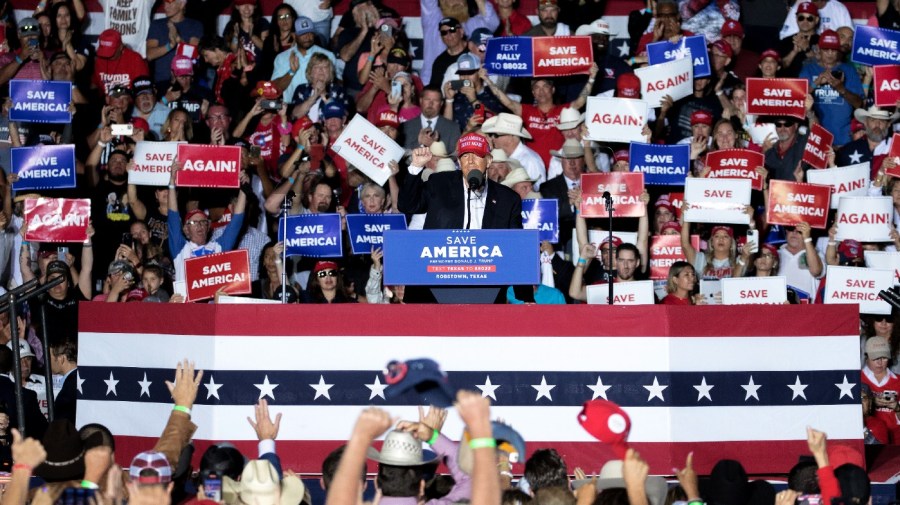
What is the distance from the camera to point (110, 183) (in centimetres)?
1376

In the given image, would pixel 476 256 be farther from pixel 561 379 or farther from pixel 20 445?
pixel 20 445

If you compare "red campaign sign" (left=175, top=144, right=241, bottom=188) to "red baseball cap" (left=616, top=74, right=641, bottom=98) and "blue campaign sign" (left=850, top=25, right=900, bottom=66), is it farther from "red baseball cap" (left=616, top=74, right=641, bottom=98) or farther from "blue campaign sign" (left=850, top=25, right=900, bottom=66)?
"blue campaign sign" (left=850, top=25, right=900, bottom=66)

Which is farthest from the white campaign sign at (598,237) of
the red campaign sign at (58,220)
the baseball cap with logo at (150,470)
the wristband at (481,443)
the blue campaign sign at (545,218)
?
the wristband at (481,443)

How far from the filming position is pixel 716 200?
491 inches

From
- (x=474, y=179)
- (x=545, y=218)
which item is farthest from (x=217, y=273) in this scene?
(x=474, y=179)

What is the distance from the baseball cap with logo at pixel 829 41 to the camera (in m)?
14.8

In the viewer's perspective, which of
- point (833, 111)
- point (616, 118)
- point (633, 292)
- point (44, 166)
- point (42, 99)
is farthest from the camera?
point (833, 111)

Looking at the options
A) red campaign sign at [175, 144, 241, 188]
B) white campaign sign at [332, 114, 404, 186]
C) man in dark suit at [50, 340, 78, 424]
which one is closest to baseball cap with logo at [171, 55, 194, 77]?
red campaign sign at [175, 144, 241, 188]

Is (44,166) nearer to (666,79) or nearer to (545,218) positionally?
(545,218)

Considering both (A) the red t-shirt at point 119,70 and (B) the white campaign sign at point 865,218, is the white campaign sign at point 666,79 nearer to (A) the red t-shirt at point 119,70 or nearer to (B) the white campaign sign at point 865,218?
(B) the white campaign sign at point 865,218

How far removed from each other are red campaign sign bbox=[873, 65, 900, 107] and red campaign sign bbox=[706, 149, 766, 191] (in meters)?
1.68

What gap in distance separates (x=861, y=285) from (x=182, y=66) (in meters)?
7.05

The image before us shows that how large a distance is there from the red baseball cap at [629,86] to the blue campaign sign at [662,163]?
33.3 inches

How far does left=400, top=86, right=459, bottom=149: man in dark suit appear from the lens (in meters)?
13.6
